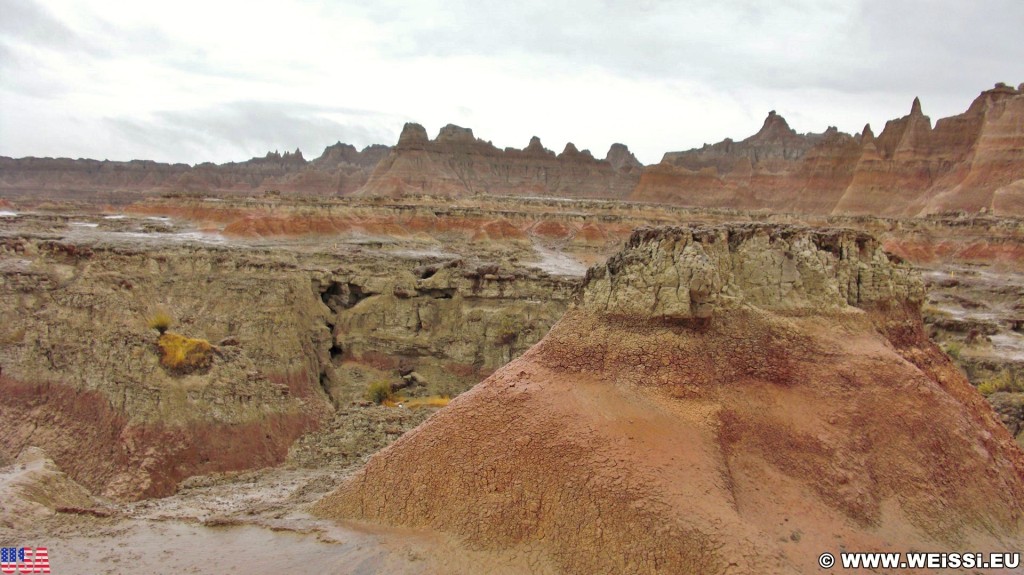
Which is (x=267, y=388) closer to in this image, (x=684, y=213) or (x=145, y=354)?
(x=145, y=354)

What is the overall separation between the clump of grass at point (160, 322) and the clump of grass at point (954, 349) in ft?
83.4

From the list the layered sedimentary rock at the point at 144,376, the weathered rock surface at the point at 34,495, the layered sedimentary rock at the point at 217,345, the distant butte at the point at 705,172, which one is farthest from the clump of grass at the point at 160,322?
the distant butte at the point at 705,172

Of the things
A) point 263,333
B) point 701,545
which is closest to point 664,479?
point 701,545

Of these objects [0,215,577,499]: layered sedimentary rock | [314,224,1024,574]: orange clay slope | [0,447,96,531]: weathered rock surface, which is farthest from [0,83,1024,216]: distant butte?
[0,447,96,531]: weathered rock surface

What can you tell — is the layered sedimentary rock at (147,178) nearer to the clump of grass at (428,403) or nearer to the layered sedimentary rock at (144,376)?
the layered sedimentary rock at (144,376)

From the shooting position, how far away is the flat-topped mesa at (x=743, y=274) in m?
10.1

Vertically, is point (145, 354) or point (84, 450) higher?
point (145, 354)

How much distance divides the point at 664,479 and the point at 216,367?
13.1m

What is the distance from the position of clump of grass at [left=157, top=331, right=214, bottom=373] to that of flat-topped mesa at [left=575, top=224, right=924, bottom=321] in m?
11.2

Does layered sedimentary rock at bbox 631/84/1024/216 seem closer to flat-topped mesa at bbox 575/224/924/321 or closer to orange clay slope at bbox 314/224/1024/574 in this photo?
flat-topped mesa at bbox 575/224/924/321

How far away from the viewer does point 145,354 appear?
56.3 ft

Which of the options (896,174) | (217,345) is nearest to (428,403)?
(217,345)

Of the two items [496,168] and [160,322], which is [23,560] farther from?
[496,168]

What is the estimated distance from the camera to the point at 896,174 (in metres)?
90.6
